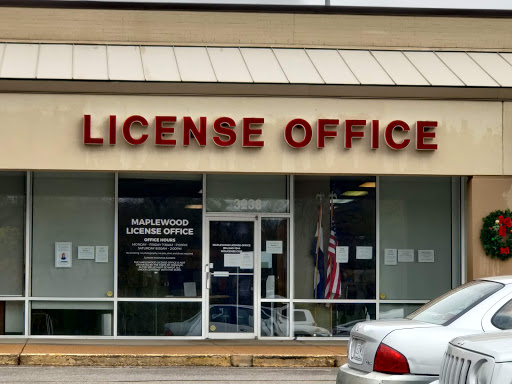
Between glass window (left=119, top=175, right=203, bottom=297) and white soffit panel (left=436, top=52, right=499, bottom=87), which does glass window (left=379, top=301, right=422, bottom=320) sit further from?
white soffit panel (left=436, top=52, right=499, bottom=87)

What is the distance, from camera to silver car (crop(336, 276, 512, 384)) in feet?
28.1

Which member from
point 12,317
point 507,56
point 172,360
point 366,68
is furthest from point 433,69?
point 12,317

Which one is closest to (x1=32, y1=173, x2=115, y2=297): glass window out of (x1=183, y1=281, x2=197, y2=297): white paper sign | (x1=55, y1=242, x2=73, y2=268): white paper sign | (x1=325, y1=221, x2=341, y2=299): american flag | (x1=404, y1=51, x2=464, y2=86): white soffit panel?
(x1=55, y1=242, x2=73, y2=268): white paper sign

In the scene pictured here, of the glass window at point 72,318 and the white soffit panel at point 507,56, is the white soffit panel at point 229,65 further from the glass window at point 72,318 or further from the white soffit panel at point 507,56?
the white soffit panel at point 507,56

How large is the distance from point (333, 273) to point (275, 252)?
1.18 m

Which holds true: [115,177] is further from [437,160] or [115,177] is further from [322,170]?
[437,160]

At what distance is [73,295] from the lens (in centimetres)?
1778

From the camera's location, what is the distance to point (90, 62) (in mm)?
17250

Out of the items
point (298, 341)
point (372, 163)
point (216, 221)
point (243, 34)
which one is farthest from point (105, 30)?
→ point (298, 341)

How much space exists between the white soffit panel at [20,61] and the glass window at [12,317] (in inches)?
166

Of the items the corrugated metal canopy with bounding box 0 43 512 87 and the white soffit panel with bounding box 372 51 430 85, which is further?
Answer: the white soffit panel with bounding box 372 51 430 85

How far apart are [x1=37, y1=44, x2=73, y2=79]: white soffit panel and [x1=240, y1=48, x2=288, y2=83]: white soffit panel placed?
3.20m

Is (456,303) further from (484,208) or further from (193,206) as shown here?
(193,206)

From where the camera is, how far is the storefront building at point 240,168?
16734 millimetres
